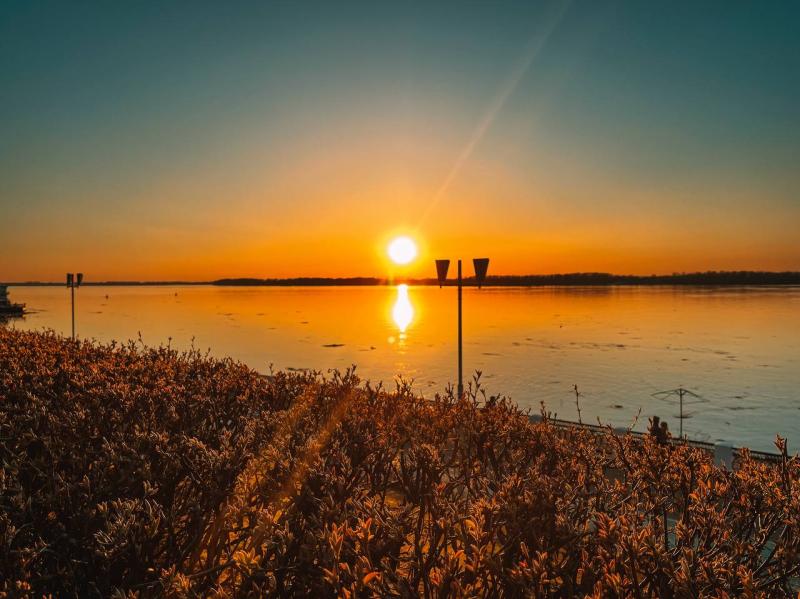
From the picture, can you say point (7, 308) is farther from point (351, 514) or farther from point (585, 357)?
point (351, 514)

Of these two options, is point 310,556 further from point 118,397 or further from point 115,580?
point 118,397

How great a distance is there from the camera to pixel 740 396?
1931 centimetres

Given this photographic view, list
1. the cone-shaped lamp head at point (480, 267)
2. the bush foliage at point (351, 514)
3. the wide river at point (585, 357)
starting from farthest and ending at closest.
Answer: the wide river at point (585, 357), the cone-shaped lamp head at point (480, 267), the bush foliage at point (351, 514)

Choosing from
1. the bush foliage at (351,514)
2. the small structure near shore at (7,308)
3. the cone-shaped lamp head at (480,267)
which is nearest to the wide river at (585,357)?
the bush foliage at (351,514)

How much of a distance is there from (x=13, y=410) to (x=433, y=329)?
1597 inches

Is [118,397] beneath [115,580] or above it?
above

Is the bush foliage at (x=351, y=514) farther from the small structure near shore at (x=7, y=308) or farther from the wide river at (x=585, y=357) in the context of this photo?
the small structure near shore at (x=7, y=308)

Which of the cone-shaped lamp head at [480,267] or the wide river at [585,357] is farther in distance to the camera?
the wide river at [585,357]

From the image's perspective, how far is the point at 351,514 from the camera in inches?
121

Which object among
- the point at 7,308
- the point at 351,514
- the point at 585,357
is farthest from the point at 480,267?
the point at 7,308

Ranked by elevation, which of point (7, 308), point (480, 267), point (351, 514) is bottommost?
point (7, 308)

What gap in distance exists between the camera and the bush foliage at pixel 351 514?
2.49 m

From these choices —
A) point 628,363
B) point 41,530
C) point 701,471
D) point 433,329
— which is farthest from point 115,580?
point 433,329

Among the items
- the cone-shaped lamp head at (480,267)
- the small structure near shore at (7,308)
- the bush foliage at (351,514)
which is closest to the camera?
the bush foliage at (351,514)
